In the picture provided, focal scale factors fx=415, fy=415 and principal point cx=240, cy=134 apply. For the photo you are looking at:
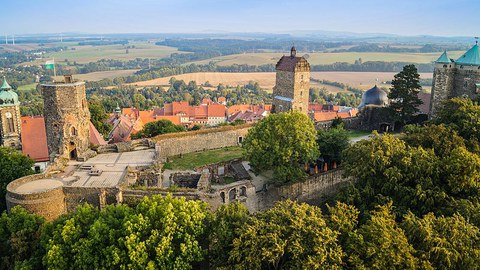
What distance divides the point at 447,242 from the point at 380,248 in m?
2.71

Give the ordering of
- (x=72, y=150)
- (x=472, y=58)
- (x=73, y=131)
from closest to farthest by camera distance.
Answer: (x=73, y=131), (x=72, y=150), (x=472, y=58)

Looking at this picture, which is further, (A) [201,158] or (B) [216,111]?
(B) [216,111]

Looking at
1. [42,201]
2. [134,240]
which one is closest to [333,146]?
[134,240]

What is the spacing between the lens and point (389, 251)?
15805mm

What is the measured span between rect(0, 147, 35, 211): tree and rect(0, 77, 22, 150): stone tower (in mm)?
19319

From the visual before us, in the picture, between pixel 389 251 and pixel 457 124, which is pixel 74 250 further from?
pixel 457 124

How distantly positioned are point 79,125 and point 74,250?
1328cm

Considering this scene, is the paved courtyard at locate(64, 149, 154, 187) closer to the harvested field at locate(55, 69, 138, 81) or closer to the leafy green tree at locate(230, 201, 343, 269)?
the leafy green tree at locate(230, 201, 343, 269)

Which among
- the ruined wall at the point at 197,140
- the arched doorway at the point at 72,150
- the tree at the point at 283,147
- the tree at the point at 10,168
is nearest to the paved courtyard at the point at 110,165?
the arched doorway at the point at 72,150

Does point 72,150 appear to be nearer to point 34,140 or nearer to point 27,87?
point 34,140

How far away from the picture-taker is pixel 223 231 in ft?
58.6

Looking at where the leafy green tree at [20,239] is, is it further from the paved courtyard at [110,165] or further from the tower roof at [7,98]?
the tower roof at [7,98]

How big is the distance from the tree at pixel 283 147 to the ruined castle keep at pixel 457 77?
610 inches

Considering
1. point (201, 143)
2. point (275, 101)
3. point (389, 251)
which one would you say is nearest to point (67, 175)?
point (201, 143)
